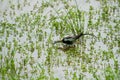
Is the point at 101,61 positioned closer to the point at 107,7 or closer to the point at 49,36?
the point at 49,36

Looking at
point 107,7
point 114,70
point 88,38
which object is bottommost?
point 114,70

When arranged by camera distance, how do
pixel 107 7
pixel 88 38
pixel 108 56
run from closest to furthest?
pixel 108 56 < pixel 88 38 < pixel 107 7

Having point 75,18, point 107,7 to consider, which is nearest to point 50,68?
point 75,18

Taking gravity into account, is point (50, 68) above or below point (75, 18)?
below

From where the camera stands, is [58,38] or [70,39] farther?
[58,38]

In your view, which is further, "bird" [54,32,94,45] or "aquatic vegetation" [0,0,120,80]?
"bird" [54,32,94,45]

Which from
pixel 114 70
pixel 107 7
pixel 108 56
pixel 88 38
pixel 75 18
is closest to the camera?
pixel 114 70

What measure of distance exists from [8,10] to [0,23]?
857 millimetres

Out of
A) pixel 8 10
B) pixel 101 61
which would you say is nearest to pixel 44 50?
pixel 101 61

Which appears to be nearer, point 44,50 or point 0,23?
point 44,50

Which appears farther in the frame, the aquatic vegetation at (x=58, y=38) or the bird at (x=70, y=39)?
the bird at (x=70, y=39)

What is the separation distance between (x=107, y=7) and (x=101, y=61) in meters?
2.65

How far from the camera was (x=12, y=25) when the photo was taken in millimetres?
9438

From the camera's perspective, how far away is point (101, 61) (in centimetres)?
777
